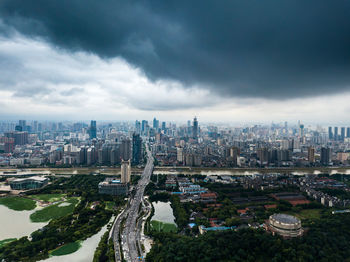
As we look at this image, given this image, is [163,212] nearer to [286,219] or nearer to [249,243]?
[249,243]

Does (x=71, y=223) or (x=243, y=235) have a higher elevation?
(x=243, y=235)

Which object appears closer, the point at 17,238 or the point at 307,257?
the point at 307,257

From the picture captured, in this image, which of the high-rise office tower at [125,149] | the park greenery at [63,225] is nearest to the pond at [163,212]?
the park greenery at [63,225]

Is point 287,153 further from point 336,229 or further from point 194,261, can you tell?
point 194,261

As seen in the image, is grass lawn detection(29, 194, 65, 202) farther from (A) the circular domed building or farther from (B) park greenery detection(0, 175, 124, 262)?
(A) the circular domed building

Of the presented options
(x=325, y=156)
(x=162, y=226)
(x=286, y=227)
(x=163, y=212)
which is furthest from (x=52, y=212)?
(x=325, y=156)

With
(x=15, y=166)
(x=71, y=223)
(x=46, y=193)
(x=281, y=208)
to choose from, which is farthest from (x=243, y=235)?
(x=15, y=166)

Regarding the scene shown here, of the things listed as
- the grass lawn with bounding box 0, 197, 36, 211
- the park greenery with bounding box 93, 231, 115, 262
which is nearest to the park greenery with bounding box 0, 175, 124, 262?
the grass lawn with bounding box 0, 197, 36, 211
